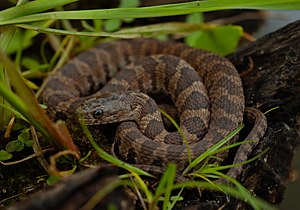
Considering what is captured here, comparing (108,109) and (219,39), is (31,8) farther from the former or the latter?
(219,39)

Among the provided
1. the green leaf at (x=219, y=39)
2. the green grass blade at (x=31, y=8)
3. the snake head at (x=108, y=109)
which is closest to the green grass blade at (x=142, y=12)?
the green grass blade at (x=31, y=8)

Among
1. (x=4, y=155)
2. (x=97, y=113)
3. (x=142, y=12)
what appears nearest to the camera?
(x=142, y=12)

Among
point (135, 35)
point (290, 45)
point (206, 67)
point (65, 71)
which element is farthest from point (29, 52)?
point (290, 45)

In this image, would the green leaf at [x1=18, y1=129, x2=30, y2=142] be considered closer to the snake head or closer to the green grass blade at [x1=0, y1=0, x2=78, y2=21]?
A: the snake head

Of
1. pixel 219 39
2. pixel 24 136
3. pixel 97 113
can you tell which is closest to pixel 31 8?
pixel 24 136

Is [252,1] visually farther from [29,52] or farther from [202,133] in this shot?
[29,52]
